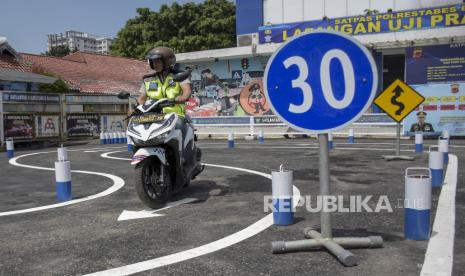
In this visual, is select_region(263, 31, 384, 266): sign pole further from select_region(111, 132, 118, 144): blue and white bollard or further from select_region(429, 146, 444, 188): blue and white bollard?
select_region(111, 132, 118, 144): blue and white bollard

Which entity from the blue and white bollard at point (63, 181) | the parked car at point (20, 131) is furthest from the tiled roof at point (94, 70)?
the blue and white bollard at point (63, 181)

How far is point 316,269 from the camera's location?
3.22 meters

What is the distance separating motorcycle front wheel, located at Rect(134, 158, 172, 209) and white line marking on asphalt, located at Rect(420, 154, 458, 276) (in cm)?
318

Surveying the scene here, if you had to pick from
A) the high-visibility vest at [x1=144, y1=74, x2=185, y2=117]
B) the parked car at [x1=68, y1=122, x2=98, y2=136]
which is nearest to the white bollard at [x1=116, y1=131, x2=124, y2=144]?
the parked car at [x1=68, y1=122, x2=98, y2=136]

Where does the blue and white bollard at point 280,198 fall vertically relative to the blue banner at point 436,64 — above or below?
below

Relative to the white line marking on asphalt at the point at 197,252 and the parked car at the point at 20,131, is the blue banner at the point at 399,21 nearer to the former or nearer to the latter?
the parked car at the point at 20,131

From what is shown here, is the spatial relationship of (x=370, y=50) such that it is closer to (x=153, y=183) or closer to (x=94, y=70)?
(x=153, y=183)

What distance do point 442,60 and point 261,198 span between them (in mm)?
16354

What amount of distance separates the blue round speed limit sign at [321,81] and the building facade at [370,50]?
1089 cm

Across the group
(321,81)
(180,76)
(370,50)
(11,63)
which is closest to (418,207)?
(321,81)

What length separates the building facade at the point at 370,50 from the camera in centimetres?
1795

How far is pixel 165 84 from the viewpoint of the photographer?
20.5 ft

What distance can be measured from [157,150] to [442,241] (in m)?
3.30

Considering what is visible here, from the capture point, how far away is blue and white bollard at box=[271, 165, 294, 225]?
4418 mm
